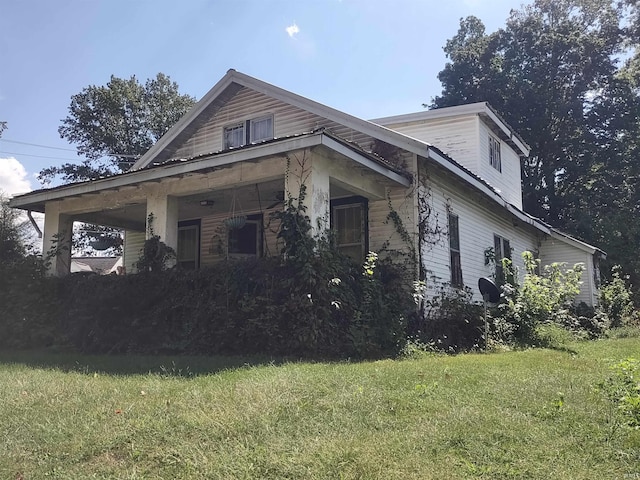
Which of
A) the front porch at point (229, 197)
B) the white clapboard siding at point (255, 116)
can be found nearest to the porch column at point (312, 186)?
the front porch at point (229, 197)

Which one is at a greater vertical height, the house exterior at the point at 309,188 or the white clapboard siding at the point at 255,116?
the white clapboard siding at the point at 255,116

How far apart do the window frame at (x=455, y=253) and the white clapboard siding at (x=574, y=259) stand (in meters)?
7.84

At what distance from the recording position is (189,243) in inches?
596

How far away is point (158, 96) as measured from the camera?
38.7 meters

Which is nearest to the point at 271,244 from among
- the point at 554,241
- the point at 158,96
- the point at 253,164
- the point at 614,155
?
the point at 253,164

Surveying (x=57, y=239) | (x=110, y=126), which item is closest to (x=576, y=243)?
(x=57, y=239)

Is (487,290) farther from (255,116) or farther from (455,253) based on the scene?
(255,116)

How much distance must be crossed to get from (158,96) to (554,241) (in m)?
28.8

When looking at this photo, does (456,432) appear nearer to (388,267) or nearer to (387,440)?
(387,440)

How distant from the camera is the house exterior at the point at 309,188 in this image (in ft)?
31.1

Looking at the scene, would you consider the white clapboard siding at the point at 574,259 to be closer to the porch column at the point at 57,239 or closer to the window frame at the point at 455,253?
the window frame at the point at 455,253

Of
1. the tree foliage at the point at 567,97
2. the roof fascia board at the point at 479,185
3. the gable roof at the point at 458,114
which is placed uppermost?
the tree foliage at the point at 567,97

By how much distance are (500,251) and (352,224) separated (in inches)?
236

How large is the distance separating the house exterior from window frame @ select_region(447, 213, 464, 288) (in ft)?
0.15
